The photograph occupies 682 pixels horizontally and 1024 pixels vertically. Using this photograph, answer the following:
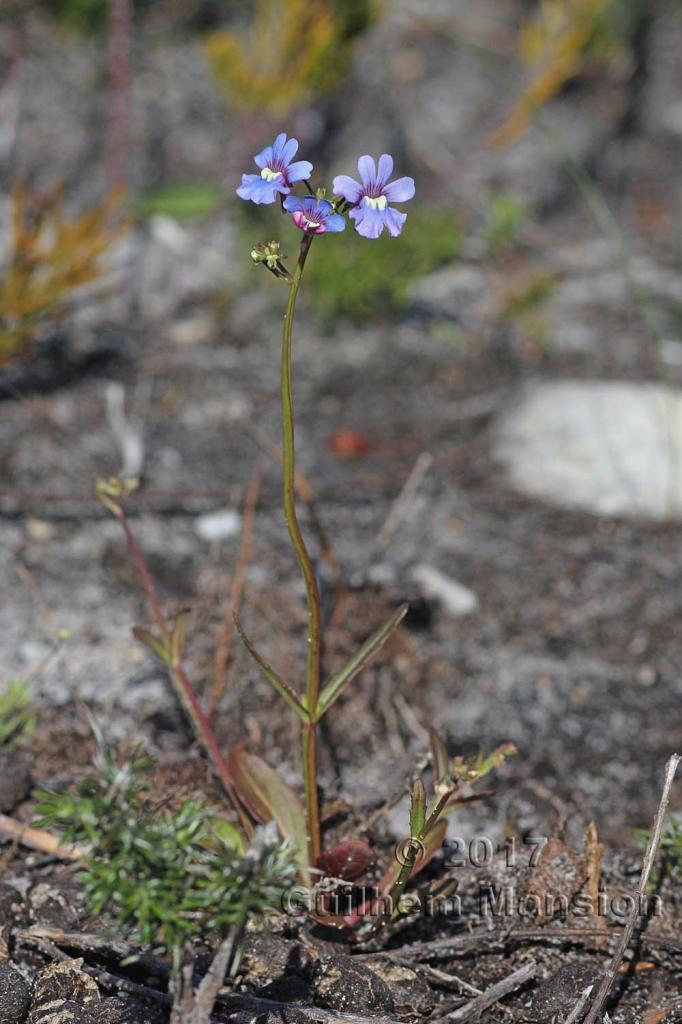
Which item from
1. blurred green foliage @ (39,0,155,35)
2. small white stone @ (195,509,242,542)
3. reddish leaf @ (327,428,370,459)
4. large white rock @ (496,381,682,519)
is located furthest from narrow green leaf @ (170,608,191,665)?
blurred green foliage @ (39,0,155,35)

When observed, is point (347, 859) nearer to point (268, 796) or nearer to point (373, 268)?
point (268, 796)

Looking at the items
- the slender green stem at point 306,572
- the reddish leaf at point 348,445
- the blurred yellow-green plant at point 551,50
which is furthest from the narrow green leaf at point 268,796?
the blurred yellow-green plant at point 551,50

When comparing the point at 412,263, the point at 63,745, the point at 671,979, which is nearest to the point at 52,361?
the point at 412,263

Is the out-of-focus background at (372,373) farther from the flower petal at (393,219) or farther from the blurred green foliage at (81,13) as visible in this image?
the flower petal at (393,219)

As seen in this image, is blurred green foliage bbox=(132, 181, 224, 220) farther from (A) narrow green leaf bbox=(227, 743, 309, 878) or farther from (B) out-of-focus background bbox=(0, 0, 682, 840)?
(A) narrow green leaf bbox=(227, 743, 309, 878)

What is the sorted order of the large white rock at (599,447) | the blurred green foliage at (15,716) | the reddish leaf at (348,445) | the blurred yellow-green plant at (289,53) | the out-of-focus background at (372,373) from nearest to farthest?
the blurred green foliage at (15,716) < the out-of-focus background at (372,373) < the large white rock at (599,447) < the reddish leaf at (348,445) < the blurred yellow-green plant at (289,53)
